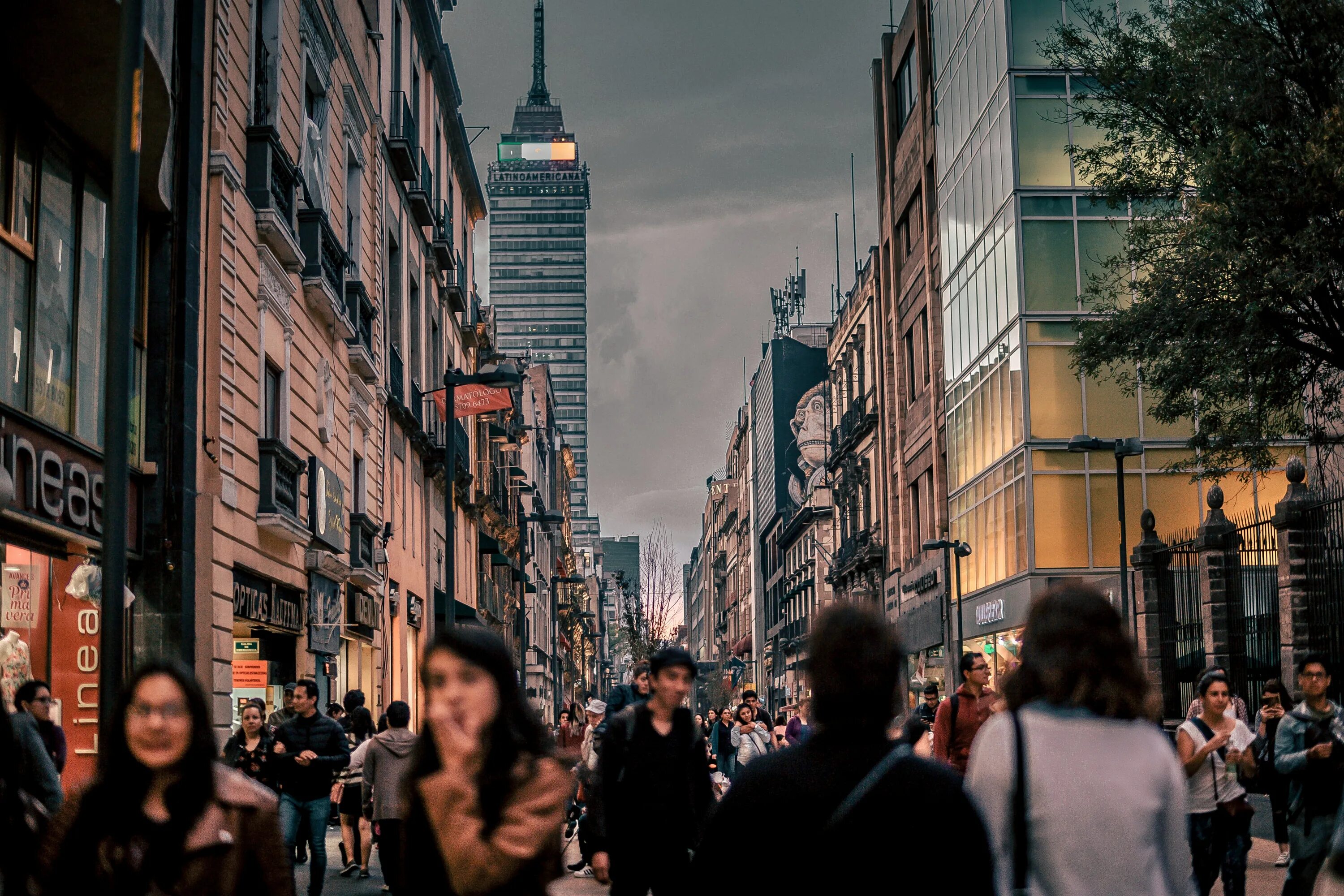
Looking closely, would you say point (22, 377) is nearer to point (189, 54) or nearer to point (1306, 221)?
point (189, 54)

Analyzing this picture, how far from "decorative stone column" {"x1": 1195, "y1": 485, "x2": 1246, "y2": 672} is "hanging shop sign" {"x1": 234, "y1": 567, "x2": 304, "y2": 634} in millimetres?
13567

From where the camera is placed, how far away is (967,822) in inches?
138

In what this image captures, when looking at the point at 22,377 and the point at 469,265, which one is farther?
the point at 469,265

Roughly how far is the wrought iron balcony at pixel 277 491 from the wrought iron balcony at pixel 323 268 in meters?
2.75

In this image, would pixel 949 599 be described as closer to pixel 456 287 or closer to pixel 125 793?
pixel 456 287

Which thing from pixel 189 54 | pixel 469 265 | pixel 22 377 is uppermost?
pixel 469 265

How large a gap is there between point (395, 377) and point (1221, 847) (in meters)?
24.9

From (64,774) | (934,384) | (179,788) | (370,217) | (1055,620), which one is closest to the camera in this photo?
(179,788)

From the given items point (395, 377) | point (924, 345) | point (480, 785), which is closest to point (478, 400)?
point (395, 377)

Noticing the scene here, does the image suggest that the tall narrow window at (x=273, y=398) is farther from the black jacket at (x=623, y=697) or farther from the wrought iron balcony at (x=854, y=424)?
the wrought iron balcony at (x=854, y=424)

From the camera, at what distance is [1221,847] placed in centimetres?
866

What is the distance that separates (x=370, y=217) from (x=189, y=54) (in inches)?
482

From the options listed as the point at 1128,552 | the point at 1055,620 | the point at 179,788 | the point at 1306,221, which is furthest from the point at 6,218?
the point at 1128,552

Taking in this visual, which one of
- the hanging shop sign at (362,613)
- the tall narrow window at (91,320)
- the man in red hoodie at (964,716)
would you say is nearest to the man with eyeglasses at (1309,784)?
the man in red hoodie at (964,716)
